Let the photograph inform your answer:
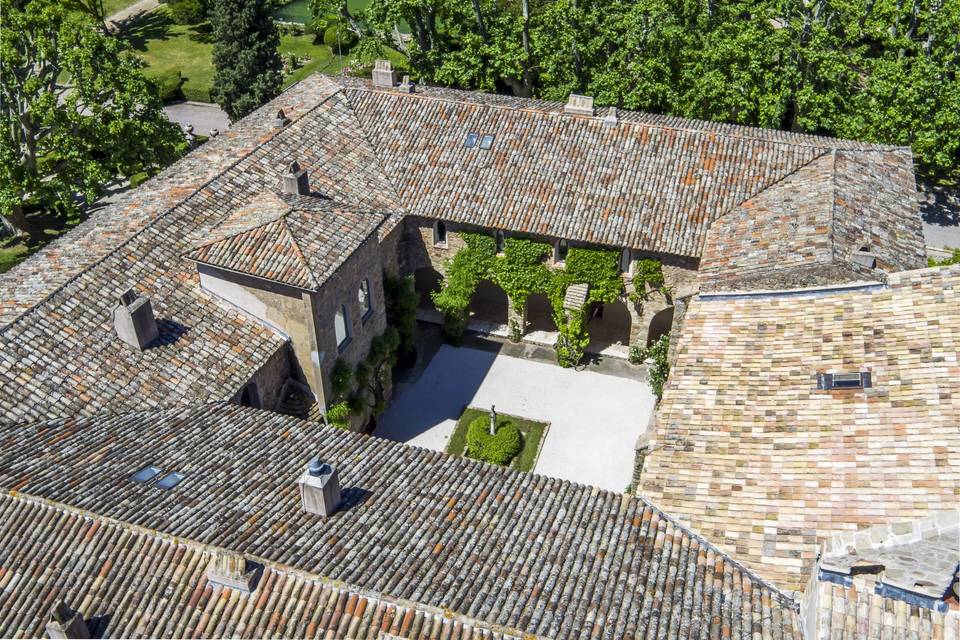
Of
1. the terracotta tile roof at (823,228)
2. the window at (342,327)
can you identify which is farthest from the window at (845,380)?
the window at (342,327)

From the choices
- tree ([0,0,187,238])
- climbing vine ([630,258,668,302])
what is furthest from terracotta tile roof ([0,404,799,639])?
tree ([0,0,187,238])

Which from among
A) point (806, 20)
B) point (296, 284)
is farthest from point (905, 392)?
point (806, 20)

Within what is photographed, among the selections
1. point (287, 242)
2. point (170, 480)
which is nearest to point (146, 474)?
point (170, 480)

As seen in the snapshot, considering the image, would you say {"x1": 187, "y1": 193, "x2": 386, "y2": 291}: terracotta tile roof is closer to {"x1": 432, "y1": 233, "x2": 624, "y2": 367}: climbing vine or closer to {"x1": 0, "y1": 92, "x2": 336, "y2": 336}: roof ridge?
{"x1": 0, "y1": 92, "x2": 336, "y2": 336}: roof ridge

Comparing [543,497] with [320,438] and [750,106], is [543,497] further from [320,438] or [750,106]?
[750,106]

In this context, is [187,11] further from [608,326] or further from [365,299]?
[365,299]
